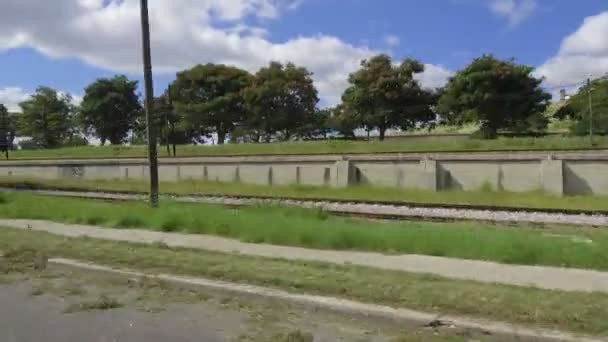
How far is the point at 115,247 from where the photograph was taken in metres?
11.1

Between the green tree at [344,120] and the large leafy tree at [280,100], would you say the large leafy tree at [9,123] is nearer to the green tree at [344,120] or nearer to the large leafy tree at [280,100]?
the large leafy tree at [280,100]

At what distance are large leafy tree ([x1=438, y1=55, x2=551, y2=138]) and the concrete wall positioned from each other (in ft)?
66.5

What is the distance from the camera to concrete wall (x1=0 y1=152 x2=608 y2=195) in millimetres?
23266

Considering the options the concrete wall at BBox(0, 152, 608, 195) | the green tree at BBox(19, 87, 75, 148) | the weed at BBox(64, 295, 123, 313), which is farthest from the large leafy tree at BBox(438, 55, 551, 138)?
the green tree at BBox(19, 87, 75, 148)

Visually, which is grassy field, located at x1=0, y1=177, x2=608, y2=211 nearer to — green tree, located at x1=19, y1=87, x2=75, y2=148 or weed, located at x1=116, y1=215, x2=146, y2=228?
weed, located at x1=116, y1=215, x2=146, y2=228

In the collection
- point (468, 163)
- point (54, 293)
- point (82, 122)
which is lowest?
point (54, 293)

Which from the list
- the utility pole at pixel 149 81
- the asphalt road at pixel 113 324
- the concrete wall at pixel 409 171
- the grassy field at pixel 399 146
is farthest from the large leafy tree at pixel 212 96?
the asphalt road at pixel 113 324

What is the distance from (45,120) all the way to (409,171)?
248 ft

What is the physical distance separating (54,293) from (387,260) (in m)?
4.76

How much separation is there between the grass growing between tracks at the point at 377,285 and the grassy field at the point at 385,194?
11808 millimetres

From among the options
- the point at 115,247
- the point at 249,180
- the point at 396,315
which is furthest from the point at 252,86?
the point at 396,315

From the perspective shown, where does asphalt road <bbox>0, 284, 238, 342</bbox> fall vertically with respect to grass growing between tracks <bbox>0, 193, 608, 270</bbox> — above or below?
below

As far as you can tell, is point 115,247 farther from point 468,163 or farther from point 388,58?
point 388,58

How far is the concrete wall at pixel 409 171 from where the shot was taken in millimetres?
23266
